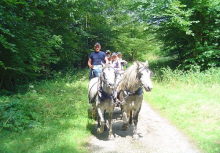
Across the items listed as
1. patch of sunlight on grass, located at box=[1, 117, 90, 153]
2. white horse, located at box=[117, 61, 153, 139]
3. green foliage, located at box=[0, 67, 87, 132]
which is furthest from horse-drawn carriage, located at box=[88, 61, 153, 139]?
green foliage, located at box=[0, 67, 87, 132]

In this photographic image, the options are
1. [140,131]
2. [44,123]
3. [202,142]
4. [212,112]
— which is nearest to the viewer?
[202,142]

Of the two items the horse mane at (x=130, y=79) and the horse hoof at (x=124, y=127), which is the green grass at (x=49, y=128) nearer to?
the horse hoof at (x=124, y=127)

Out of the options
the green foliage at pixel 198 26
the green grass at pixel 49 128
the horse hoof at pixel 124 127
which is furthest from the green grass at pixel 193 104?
the green grass at pixel 49 128

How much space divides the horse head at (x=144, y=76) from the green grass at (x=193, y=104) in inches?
79.1

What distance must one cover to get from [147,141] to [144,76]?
180 cm

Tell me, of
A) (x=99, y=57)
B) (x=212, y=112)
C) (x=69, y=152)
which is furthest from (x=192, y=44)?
(x=69, y=152)

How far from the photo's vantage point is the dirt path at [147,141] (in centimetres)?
454

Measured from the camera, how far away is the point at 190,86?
369 inches

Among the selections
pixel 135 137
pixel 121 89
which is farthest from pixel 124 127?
pixel 121 89

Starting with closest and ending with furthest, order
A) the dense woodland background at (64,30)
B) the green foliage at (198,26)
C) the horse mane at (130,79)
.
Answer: the horse mane at (130,79)
the dense woodland background at (64,30)
the green foliage at (198,26)

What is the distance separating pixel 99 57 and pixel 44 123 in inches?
114

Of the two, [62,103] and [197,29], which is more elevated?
[197,29]

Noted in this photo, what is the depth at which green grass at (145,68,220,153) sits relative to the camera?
5.18 m

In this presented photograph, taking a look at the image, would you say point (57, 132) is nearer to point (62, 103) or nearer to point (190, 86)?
point (62, 103)
